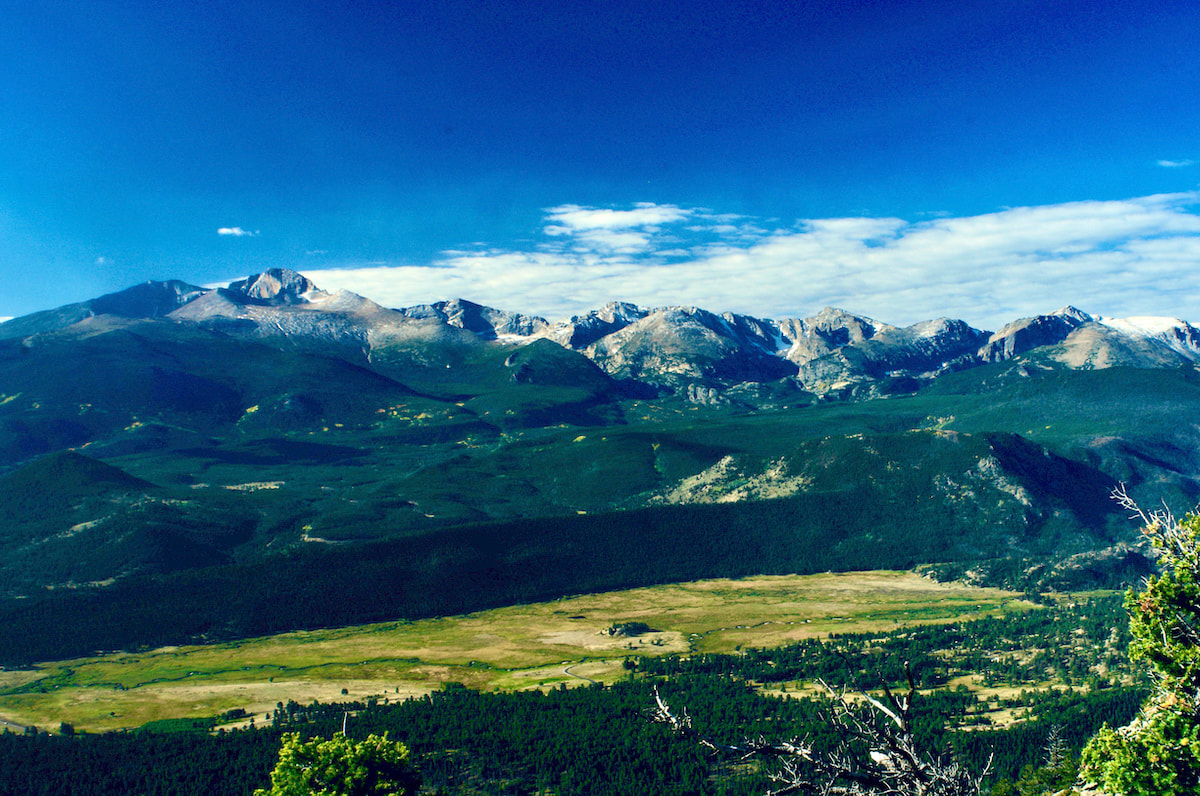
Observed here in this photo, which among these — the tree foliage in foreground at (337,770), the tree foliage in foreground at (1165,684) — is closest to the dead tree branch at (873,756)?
the tree foliage in foreground at (1165,684)

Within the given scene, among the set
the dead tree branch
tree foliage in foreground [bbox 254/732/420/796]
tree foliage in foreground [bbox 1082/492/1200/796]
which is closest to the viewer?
the dead tree branch

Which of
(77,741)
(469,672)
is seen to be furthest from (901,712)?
(469,672)

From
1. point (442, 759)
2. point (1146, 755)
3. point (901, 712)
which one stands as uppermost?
point (901, 712)

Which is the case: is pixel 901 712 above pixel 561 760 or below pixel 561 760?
above

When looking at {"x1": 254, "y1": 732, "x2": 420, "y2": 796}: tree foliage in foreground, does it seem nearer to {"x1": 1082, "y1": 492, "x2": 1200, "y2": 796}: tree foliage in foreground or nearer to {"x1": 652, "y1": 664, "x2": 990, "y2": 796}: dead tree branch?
{"x1": 652, "y1": 664, "x2": 990, "y2": 796}: dead tree branch

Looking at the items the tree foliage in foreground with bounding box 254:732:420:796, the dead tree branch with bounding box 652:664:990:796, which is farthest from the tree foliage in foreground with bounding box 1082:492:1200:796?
the tree foliage in foreground with bounding box 254:732:420:796

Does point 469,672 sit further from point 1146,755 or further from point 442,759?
point 1146,755

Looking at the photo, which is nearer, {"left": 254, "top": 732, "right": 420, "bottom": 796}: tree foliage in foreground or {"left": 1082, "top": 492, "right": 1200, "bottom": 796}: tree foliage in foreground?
{"left": 1082, "top": 492, "right": 1200, "bottom": 796}: tree foliage in foreground

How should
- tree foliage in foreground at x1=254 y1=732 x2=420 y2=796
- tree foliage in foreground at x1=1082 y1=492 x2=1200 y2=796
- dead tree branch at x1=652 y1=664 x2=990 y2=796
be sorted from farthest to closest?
tree foliage in foreground at x1=254 y1=732 x2=420 y2=796 → tree foliage in foreground at x1=1082 y1=492 x2=1200 y2=796 → dead tree branch at x1=652 y1=664 x2=990 y2=796
